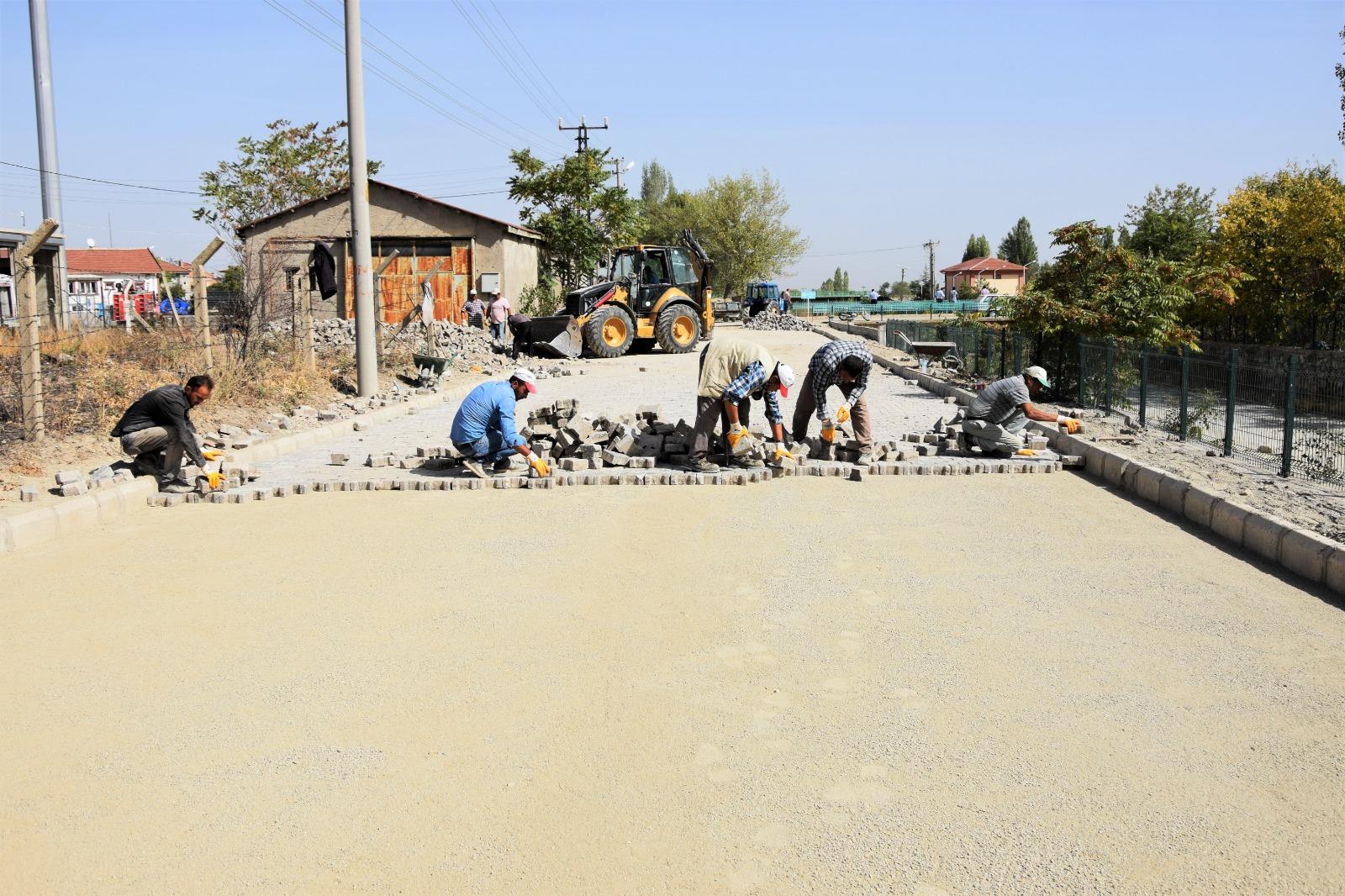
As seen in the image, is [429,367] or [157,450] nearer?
[157,450]

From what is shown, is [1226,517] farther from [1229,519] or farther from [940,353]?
[940,353]

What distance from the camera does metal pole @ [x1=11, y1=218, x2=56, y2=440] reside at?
10.5 meters

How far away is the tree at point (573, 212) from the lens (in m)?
39.9

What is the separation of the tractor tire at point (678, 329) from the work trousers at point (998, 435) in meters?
15.9

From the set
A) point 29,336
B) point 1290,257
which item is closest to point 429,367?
point 29,336

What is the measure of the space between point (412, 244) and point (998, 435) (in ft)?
78.9

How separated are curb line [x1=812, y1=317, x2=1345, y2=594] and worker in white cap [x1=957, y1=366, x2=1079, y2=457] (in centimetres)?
74

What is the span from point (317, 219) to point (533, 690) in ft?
98.7

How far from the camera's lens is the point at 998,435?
11.9 m

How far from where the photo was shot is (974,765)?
4371 mm

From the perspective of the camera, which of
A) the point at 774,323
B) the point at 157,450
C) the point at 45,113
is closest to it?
the point at 157,450

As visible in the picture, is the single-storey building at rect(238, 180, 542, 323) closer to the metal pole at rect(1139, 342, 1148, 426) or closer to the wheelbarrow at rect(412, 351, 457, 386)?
the wheelbarrow at rect(412, 351, 457, 386)

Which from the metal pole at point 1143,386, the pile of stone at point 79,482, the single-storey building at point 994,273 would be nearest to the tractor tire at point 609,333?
the metal pole at point 1143,386

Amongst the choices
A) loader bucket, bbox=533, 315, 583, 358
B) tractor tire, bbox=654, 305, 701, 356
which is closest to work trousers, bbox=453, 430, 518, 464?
loader bucket, bbox=533, 315, 583, 358
